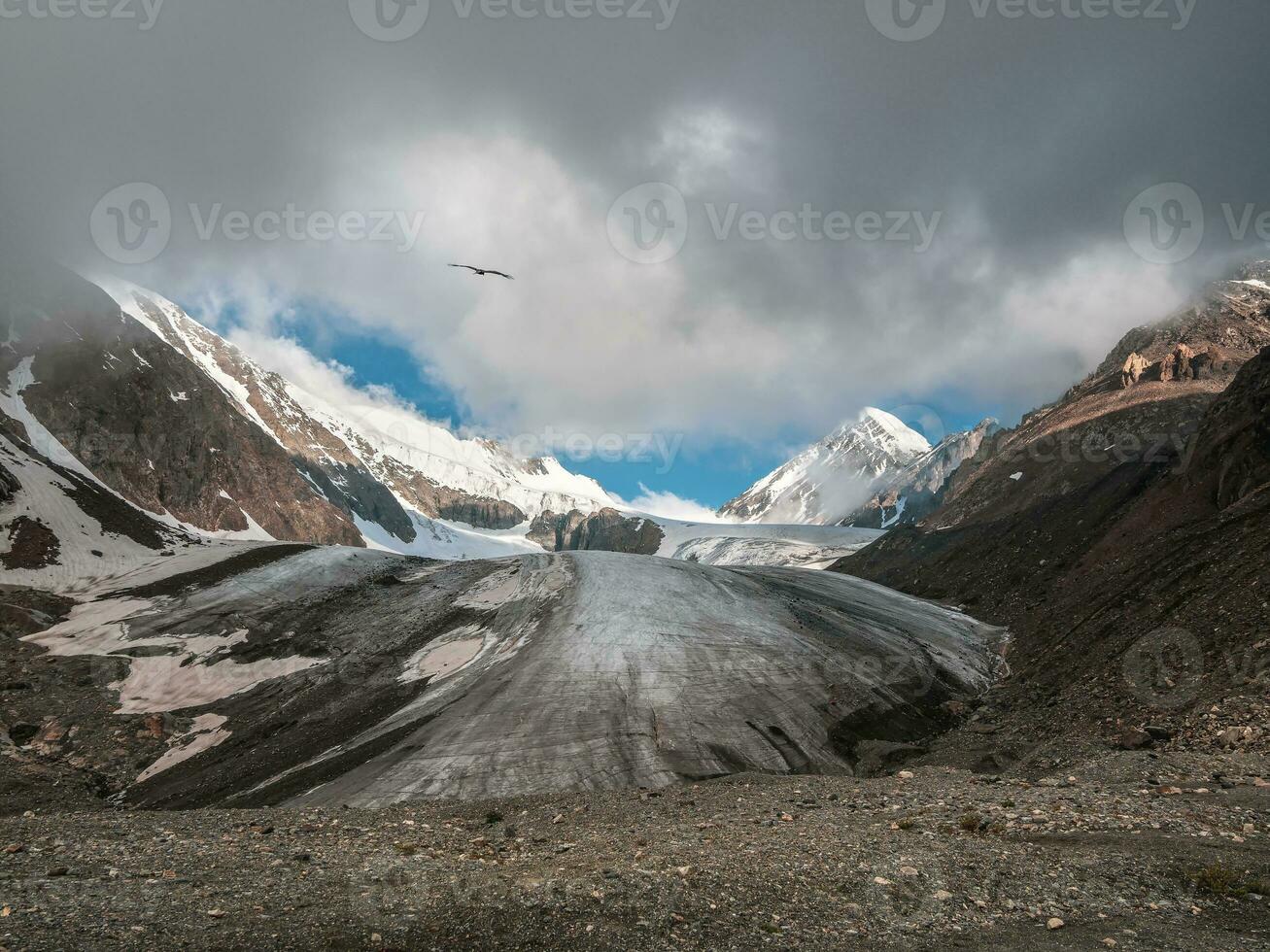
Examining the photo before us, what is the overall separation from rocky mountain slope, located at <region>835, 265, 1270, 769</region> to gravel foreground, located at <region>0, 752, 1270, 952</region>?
7.84 metres

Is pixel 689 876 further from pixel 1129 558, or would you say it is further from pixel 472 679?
pixel 1129 558

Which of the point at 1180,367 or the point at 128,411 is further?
the point at 128,411

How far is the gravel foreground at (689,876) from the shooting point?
8.20 metres

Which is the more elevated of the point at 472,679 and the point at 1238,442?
the point at 1238,442

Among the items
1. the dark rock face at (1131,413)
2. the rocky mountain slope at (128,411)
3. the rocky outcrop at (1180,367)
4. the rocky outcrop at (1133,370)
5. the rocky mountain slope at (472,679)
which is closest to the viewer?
the rocky mountain slope at (472,679)

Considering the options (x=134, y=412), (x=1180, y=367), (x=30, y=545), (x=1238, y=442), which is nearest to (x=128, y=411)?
(x=134, y=412)

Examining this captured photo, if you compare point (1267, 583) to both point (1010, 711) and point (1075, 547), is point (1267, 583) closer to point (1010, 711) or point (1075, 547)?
point (1010, 711)

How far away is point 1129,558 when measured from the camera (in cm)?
4328

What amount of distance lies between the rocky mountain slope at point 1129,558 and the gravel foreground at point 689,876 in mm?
7835

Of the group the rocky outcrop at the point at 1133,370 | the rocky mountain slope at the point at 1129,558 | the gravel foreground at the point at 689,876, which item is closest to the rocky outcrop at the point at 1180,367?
the rocky outcrop at the point at 1133,370

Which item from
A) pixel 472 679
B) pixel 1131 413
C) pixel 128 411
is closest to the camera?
pixel 472 679

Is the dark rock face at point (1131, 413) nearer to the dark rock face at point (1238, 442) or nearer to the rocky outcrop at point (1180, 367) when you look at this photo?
the rocky outcrop at point (1180, 367)

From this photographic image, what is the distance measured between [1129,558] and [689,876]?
153 ft

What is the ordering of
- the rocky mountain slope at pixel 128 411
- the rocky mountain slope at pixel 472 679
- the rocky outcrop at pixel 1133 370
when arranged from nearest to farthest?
the rocky mountain slope at pixel 472 679
the rocky outcrop at pixel 1133 370
the rocky mountain slope at pixel 128 411
